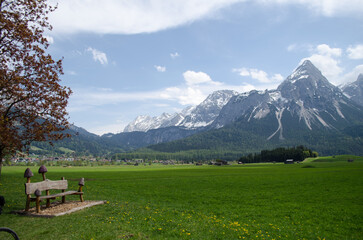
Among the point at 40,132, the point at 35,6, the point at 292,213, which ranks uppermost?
the point at 35,6

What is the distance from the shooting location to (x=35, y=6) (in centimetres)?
2238

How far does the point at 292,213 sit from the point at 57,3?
1197 inches

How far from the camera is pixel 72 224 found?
56.2ft

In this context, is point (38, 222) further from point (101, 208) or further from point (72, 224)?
point (101, 208)

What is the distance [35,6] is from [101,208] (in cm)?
1941

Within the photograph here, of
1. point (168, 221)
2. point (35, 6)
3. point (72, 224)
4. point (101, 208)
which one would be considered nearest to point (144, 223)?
point (168, 221)

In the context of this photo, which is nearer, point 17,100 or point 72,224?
point 72,224

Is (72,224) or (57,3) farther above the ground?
(57,3)

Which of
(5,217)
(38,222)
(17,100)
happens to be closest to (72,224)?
(38,222)

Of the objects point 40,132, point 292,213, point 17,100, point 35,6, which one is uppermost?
point 35,6

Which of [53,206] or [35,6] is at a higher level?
[35,6]

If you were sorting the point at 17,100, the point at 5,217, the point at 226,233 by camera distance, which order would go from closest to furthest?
the point at 226,233
the point at 5,217
the point at 17,100

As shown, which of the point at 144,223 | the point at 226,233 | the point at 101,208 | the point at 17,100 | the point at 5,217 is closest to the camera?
the point at 226,233

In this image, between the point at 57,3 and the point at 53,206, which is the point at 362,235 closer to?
the point at 53,206
